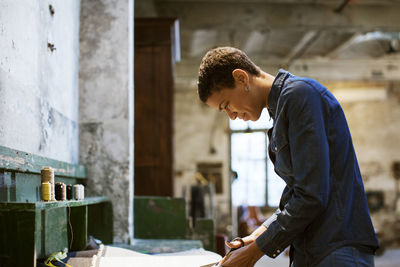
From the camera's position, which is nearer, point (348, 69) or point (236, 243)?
point (236, 243)

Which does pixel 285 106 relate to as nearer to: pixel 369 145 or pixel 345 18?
pixel 345 18

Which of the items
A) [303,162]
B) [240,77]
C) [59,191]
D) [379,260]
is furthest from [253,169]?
[303,162]

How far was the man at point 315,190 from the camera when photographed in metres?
1.19

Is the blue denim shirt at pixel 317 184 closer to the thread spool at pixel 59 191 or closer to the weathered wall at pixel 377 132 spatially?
the thread spool at pixel 59 191

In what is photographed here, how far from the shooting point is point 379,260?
8453 mm

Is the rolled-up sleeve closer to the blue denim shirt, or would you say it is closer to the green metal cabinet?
the blue denim shirt

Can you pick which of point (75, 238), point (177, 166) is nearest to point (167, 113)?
point (75, 238)

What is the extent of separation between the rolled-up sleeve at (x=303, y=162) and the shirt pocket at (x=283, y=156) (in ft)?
0.13

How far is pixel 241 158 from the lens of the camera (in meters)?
11.4

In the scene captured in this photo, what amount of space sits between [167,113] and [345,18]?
3.62m

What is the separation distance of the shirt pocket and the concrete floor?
6.15 m

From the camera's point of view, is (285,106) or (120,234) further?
(120,234)

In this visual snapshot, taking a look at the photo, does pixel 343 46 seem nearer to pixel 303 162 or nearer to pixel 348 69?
pixel 348 69

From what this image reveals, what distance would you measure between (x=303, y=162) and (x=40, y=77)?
155 centimetres
